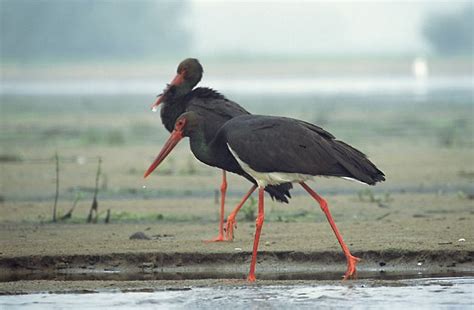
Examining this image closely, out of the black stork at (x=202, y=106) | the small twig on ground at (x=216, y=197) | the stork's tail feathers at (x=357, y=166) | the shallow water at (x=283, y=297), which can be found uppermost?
the black stork at (x=202, y=106)

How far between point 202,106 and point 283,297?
286 centimetres

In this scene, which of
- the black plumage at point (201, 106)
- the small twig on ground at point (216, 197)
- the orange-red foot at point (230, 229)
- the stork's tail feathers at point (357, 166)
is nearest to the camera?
the stork's tail feathers at point (357, 166)

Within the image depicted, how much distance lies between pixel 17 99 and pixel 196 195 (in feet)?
109

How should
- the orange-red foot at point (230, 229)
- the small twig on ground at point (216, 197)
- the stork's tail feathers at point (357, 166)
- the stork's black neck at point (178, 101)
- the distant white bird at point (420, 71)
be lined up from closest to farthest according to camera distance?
the stork's tail feathers at point (357, 166)
the orange-red foot at point (230, 229)
the stork's black neck at point (178, 101)
the small twig on ground at point (216, 197)
the distant white bird at point (420, 71)

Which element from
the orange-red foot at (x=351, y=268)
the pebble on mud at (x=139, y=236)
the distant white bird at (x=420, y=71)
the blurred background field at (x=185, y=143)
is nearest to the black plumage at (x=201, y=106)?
the pebble on mud at (x=139, y=236)

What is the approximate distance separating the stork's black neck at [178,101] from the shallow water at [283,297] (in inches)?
105

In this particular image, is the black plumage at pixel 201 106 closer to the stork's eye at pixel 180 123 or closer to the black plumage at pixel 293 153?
the stork's eye at pixel 180 123

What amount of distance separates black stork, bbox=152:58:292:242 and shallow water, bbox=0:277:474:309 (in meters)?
1.56

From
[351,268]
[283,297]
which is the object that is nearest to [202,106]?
[351,268]

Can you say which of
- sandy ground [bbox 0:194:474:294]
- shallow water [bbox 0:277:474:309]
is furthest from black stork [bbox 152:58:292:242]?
shallow water [bbox 0:277:474:309]

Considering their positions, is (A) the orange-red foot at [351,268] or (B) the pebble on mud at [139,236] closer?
(A) the orange-red foot at [351,268]

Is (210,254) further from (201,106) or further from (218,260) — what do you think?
(201,106)

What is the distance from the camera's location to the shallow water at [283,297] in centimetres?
752

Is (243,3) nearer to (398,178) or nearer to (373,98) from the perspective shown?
(373,98)
